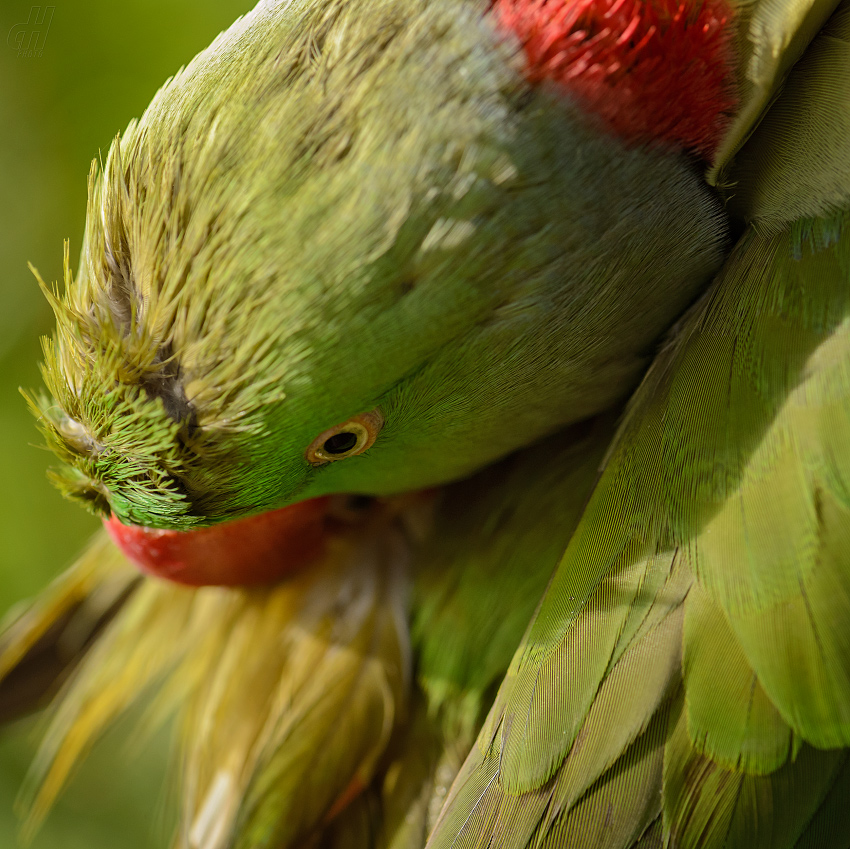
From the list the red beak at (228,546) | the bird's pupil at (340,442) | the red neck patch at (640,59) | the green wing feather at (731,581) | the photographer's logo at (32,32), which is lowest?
the green wing feather at (731,581)

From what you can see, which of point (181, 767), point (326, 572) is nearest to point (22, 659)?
point (181, 767)

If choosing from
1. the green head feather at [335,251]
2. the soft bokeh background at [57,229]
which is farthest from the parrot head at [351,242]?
the soft bokeh background at [57,229]

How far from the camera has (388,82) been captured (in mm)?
616

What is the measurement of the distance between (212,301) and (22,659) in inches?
31.3

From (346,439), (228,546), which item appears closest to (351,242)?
(346,439)

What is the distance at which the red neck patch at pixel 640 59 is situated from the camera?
0.63 m

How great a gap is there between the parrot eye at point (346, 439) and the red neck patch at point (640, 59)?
292mm

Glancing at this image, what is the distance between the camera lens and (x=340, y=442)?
71 centimetres

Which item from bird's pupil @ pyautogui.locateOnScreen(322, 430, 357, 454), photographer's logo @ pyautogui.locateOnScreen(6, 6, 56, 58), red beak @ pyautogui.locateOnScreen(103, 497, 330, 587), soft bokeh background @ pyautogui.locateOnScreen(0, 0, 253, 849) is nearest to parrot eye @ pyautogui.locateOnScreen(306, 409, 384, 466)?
bird's pupil @ pyautogui.locateOnScreen(322, 430, 357, 454)

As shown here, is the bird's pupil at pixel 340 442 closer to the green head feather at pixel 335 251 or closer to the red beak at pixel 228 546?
the green head feather at pixel 335 251

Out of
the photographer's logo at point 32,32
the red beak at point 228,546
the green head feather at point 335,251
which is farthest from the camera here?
the photographer's logo at point 32,32

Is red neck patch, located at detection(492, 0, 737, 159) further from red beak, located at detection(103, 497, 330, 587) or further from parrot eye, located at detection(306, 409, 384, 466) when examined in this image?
red beak, located at detection(103, 497, 330, 587)

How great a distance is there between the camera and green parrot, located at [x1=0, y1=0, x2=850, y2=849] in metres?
0.62

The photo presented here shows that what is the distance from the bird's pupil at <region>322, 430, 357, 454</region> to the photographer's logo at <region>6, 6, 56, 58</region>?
81 centimetres
